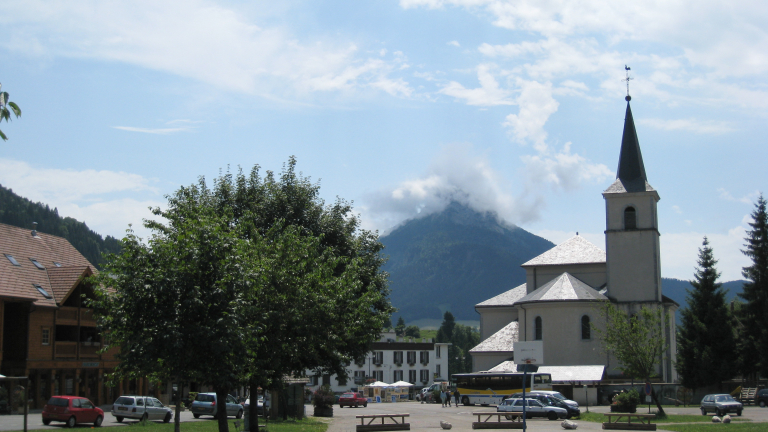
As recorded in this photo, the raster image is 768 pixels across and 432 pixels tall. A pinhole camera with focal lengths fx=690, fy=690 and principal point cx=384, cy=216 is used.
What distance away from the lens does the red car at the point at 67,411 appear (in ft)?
106

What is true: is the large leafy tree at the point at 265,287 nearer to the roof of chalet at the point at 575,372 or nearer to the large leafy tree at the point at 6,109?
the large leafy tree at the point at 6,109

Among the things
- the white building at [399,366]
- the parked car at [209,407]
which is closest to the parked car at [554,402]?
the parked car at [209,407]

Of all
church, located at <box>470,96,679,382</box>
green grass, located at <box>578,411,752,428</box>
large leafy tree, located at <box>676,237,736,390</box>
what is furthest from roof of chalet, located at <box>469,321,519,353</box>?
green grass, located at <box>578,411,752,428</box>

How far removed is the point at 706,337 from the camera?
61.5m

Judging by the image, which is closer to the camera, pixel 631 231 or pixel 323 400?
pixel 323 400

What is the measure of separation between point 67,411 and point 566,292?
139ft

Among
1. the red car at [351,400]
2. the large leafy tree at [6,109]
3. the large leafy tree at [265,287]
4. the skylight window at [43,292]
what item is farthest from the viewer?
the red car at [351,400]

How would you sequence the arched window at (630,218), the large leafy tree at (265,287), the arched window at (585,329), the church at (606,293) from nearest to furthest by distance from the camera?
the large leafy tree at (265,287), the church at (606,293), the arched window at (585,329), the arched window at (630,218)

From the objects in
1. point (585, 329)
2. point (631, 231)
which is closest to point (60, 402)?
point (585, 329)

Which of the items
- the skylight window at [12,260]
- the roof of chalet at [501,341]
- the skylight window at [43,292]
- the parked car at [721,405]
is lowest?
the parked car at [721,405]

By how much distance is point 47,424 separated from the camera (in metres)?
32.6

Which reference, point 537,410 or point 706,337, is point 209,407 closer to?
point 537,410

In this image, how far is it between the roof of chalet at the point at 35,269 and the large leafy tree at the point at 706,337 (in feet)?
165

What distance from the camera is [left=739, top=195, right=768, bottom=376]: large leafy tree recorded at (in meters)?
58.9
